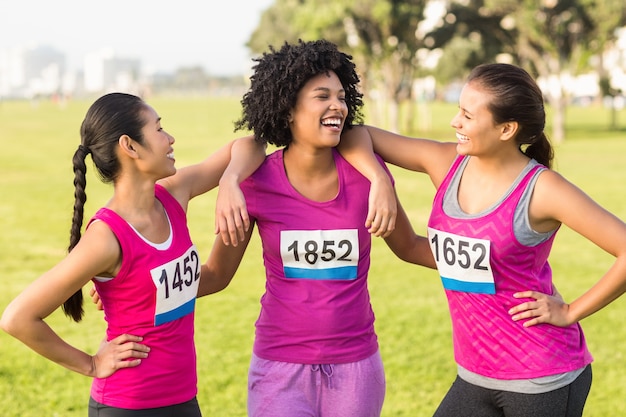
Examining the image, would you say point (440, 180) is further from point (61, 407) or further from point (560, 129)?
point (560, 129)

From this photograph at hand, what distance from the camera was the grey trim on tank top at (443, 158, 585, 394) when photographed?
127 inches

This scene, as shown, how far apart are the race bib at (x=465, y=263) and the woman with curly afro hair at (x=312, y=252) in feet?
0.75

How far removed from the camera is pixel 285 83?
138 inches

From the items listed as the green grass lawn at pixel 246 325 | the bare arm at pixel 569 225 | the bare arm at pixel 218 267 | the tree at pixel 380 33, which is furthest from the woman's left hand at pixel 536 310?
the tree at pixel 380 33

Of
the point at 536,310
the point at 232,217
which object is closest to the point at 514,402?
the point at 536,310

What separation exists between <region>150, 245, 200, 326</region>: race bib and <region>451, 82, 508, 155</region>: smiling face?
1141 mm

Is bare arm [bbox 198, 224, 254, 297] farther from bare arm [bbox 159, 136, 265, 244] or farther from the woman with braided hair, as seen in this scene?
the woman with braided hair

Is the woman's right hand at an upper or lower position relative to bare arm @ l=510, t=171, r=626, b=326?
lower

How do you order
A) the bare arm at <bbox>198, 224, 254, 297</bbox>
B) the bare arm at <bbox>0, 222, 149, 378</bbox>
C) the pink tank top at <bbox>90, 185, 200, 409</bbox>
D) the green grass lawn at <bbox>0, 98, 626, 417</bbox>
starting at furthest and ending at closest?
the green grass lawn at <bbox>0, 98, 626, 417</bbox> < the bare arm at <bbox>198, 224, 254, 297</bbox> < the pink tank top at <bbox>90, 185, 200, 409</bbox> < the bare arm at <bbox>0, 222, 149, 378</bbox>

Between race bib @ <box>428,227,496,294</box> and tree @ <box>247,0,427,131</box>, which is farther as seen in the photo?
tree @ <box>247,0,427,131</box>

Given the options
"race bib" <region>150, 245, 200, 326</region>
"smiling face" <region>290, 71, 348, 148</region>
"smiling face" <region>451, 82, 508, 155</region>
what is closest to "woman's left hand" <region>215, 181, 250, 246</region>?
"race bib" <region>150, 245, 200, 326</region>

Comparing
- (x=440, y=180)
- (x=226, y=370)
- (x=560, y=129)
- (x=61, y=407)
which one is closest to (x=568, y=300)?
(x=226, y=370)

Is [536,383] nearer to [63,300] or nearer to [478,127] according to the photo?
[478,127]

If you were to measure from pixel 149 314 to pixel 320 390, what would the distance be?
78 centimetres
